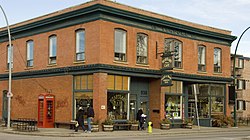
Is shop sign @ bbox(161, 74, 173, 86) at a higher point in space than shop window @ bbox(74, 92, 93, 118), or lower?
higher

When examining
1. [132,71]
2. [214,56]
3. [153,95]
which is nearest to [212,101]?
[214,56]

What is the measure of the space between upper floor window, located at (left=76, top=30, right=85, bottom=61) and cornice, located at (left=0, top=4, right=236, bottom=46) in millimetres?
831

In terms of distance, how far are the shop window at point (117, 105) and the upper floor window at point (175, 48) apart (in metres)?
6.34

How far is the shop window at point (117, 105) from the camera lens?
30.5 m

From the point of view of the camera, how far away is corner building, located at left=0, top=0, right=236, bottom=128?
30125 millimetres

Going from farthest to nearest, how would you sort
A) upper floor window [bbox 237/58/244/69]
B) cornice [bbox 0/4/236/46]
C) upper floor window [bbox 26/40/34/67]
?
upper floor window [bbox 237/58/244/69] → upper floor window [bbox 26/40/34/67] → cornice [bbox 0/4/236/46]

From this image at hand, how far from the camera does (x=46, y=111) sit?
32.7 metres

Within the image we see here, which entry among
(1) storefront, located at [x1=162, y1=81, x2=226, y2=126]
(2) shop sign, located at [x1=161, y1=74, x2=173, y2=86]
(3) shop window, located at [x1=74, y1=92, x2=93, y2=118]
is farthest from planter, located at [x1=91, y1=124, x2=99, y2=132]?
(1) storefront, located at [x1=162, y1=81, x2=226, y2=126]

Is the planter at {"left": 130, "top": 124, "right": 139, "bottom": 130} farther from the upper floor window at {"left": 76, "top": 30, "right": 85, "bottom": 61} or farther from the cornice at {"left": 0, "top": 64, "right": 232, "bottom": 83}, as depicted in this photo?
the upper floor window at {"left": 76, "top": 30, "right": 85, "bottom": 61}

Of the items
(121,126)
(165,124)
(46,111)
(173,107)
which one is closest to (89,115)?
(121,126)

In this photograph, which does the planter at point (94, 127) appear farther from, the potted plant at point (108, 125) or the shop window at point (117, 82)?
the shop window at point (117, 82)

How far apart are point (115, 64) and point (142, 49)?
11.3 ft

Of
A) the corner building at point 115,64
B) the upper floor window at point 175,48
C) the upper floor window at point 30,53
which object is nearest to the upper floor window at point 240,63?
the corner building at point 115,64

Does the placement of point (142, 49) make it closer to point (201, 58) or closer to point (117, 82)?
point (117, 82)
